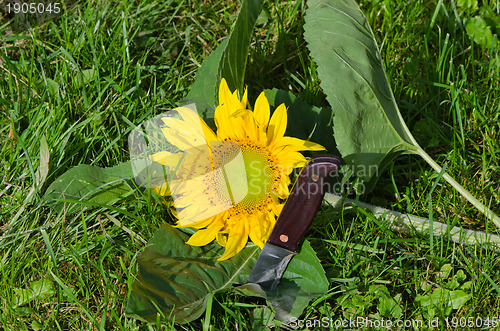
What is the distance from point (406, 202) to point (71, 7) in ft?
7.51

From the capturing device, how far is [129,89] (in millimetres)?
2678

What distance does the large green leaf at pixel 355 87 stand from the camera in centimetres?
198

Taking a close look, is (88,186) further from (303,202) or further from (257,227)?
(303,202)

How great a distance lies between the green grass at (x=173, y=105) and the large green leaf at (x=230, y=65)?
322 mm

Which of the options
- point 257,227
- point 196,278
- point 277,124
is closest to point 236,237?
point 257,227

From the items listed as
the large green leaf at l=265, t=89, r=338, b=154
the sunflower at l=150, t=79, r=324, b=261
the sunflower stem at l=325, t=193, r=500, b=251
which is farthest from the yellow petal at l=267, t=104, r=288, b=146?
the sunflower stem at l=325, t=193, r=500, b=251

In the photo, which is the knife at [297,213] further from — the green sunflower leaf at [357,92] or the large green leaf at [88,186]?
the large green leaf at [88,186]

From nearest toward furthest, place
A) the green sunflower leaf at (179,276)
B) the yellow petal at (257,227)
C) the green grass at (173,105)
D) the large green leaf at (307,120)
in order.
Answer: the green sunflower leaf at (179,276), the yellow petal at (257,227), the green grass at (173,105), the large green leaf at (307,120)

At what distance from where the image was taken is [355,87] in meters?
2.03

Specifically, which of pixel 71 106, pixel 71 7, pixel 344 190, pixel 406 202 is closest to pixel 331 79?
pixel 344 190

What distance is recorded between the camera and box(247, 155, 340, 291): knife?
6.20ft

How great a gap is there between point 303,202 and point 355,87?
1.78 feet

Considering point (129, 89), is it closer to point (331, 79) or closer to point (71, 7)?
point (71, 7)

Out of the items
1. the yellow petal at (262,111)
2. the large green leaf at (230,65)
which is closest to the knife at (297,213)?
the yellow petal at (262,111)
